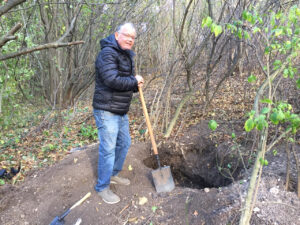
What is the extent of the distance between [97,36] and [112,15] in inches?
43.1

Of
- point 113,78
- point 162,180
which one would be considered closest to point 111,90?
point 113,78

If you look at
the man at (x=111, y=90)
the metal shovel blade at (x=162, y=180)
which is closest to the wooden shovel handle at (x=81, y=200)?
the man at (x=111, y=90)

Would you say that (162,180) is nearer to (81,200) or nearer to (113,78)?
(81,200)

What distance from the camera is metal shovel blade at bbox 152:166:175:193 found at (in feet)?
10.7

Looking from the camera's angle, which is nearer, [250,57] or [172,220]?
[172,220]

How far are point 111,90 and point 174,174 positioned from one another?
245 cm

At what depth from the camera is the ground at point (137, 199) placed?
→ 96.7 inches

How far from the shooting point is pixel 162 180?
10.8 feet

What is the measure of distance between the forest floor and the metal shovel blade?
0.32ft

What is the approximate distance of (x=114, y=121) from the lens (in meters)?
2.93

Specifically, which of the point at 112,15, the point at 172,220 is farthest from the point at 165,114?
the point at 112,15

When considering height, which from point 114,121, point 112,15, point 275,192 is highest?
point 112,15

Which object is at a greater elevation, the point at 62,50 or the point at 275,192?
the point at 62,50

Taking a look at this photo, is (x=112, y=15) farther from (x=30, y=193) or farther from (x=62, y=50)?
(x=30, y=193)
